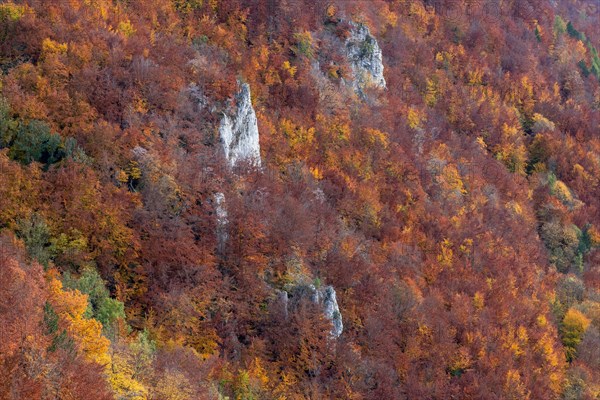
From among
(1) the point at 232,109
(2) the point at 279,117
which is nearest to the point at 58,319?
(1) the point at 232,109

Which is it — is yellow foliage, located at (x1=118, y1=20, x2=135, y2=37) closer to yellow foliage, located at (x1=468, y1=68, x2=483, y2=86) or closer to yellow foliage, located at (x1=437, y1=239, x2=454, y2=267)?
yellow foliage, located at (x1=437, y1=239, x2=454, y2=267)

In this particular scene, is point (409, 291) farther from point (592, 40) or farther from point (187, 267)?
point (592, 40)

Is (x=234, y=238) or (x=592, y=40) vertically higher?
(x=234, y=238)

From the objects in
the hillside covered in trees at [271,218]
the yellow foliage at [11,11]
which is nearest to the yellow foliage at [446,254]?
the hillside covered in trees at [271,218]

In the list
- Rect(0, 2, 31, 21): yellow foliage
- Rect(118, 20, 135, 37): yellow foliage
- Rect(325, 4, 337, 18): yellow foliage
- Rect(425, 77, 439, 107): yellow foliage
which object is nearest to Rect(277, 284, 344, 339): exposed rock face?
Rect(118, 20, 135, 37): yellow foliage

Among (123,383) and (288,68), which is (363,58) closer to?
(288,68)

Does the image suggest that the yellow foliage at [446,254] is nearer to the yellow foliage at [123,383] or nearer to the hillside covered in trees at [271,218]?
the hillside covered in trees at [271,218]

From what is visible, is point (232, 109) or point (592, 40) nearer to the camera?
point (232, 109)
